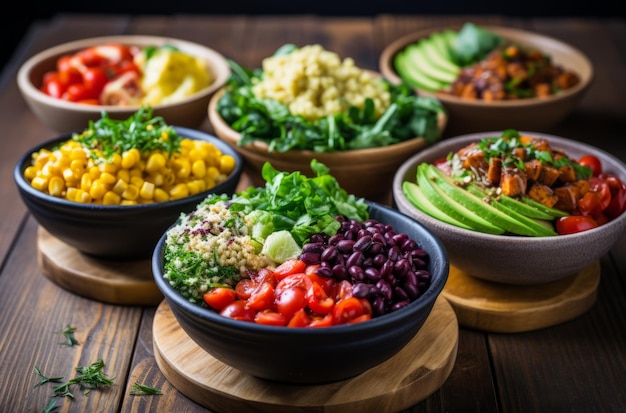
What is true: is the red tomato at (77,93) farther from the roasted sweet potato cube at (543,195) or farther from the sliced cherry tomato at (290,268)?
the roasted sweet potato cube at (543,195)

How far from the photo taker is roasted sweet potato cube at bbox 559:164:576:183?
3281 millimetres

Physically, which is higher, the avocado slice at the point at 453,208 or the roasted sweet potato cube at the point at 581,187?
the roasted sweet potato cube at the point at 581,187

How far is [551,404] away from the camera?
2760 mm

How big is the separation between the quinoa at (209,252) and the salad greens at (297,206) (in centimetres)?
7

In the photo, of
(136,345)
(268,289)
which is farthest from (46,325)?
(268,289)

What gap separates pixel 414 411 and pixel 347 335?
49cm

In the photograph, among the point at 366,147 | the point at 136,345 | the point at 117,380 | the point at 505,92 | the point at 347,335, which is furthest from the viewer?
the point at 505,92

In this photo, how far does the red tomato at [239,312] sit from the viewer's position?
2543 millimetres

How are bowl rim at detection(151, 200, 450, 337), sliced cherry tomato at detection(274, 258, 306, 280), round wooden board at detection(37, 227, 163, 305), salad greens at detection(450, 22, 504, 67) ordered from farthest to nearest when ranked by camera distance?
salad greens at detection(450, 22, 504, 67) < round wooden board at detection(37, 227, 163, 305) < sliced cherry tomato at detection(274, 258, 306, 280) < bowl rim at detection(151, 200, 450, 337)

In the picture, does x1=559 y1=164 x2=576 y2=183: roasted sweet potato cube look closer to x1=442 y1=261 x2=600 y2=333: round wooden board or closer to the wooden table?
x1=442 y1=261 x2=600 y2=333: round wooden board

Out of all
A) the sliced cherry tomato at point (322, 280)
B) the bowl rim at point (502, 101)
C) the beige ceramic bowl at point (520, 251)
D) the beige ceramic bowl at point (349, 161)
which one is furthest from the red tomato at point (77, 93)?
the sliced cherry tomato at point (322, 280)

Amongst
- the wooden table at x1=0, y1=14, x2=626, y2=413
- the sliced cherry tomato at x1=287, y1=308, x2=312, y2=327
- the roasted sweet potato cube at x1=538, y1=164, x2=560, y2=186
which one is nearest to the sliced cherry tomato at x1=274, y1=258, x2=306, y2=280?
the sliced cherry tomato at x1=287, y1=308, x2=312, y2=327

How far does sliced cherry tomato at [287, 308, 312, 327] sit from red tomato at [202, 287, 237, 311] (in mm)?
233

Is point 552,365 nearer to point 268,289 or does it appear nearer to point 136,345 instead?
point 268,289
